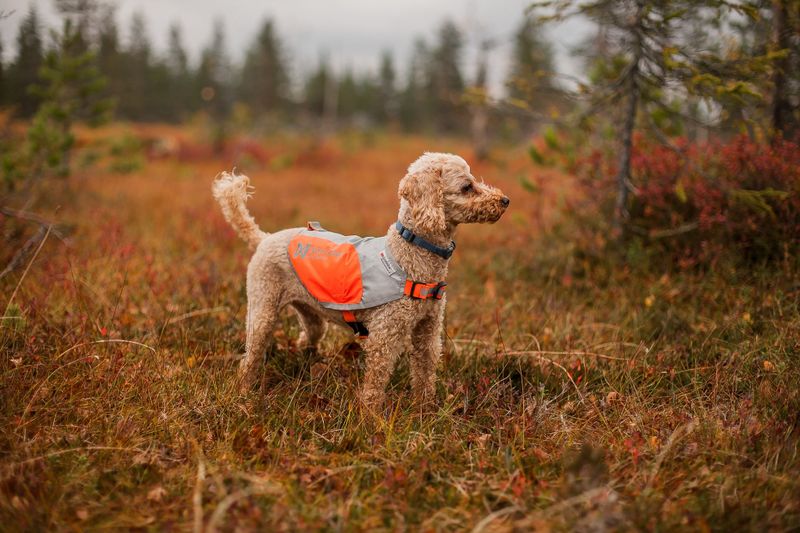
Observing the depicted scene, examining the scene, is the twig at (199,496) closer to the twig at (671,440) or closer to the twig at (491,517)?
the twig at (491,517)

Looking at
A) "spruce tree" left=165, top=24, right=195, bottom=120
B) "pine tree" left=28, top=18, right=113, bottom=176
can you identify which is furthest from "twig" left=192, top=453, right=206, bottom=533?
"spruce tree" left=165, top=24, right=195, bottom=120

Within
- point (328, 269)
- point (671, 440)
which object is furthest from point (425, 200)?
point (671, 440)

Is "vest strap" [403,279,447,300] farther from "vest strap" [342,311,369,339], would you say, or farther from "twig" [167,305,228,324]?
"twig" [167,305,228,324]

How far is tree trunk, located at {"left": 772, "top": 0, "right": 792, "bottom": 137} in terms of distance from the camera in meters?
5.57

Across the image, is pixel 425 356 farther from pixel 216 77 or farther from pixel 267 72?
pixel 216 77

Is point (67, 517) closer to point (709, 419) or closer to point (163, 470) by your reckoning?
point (163, 470)

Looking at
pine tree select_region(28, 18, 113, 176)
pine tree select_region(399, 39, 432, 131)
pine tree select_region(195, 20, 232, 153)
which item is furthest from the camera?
pine tree select_region(399, 39, 432, 131)

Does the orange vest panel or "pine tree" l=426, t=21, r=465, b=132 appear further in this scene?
"pine tree" l=426, t=21, r=465, b=132

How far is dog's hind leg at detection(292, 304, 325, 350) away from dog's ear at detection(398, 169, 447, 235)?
1509 mm

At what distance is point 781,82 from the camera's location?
5.82m

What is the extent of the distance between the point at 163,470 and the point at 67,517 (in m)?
0.47

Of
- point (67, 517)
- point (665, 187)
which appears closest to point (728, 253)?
point (665, 187)

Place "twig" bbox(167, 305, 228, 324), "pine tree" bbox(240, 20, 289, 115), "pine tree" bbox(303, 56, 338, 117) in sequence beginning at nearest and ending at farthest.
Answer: "twig" bbox(167, 305, 228, 324) → "pine tree" bbox(240, 20, 289, 115) → "pine tree" bbox(303, 56, 338, 117)

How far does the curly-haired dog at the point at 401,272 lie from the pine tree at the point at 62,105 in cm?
608
